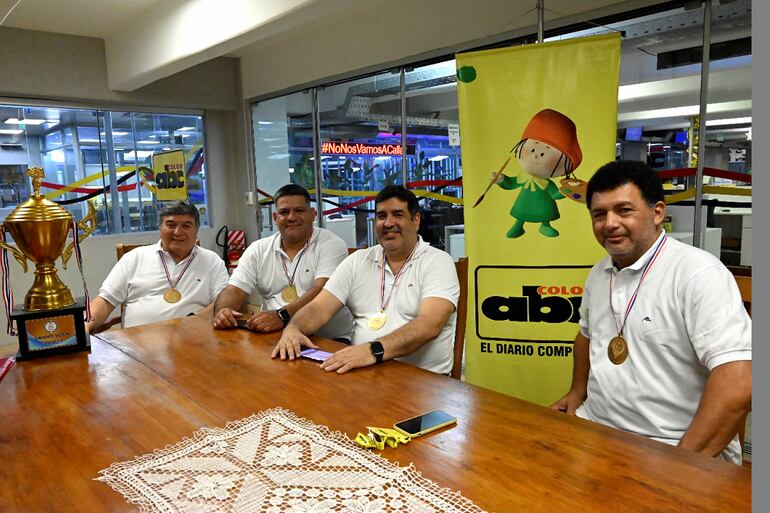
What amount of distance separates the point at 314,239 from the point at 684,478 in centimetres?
231

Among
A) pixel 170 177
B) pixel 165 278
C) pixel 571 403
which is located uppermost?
pixel 170 177

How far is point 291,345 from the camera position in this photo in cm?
202

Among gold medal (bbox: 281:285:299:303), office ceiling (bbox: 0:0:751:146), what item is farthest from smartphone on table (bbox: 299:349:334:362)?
office ceiling (bbox: 0:0:751:146)

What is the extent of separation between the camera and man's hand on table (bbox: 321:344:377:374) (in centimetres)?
182

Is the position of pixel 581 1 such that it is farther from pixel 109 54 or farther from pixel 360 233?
pixel 109 54

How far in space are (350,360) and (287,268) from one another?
136 centimetres

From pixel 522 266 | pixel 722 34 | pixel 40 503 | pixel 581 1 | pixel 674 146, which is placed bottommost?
pixel 40 503

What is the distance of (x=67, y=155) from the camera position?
537 cm

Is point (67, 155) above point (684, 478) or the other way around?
above

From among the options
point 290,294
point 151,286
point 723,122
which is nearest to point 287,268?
point 290,294

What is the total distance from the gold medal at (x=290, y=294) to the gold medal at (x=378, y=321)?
0.75 meters

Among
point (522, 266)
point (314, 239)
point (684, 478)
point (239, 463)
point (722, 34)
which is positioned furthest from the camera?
point (314, 239)

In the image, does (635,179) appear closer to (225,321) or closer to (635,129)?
(225,321)

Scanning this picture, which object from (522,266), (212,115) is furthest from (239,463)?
(212,115)
